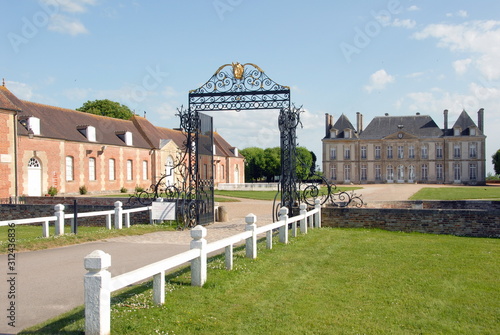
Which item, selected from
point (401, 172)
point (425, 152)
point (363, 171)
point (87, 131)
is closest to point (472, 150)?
point (425, 152)

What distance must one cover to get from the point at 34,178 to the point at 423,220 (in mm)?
25140

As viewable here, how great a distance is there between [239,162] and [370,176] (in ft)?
65.9

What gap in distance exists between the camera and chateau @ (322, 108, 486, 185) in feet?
203

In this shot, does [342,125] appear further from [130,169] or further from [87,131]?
[87,131]

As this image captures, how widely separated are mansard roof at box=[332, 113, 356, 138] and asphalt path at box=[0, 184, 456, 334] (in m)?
55.6

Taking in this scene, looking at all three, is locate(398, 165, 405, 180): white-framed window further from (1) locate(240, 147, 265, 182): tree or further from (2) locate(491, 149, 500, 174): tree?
(1) locate(240, 147, 265, 182): tree

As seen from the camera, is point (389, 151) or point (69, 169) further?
point (389, 151)

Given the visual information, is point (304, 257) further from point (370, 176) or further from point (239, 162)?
point (370, 176)

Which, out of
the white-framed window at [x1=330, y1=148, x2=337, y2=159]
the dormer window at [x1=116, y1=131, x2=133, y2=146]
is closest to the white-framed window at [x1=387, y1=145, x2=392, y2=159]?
the white-framed window at [x1=330, y1=148, x2=337, y2=159]

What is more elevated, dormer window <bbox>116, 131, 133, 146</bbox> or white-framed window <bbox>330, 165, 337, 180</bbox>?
dormer window <bbox>116, 131, 133, 146</bbox>

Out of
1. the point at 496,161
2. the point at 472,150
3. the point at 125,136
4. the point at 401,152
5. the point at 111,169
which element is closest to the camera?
the point at 111,169

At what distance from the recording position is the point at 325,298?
5.78 m

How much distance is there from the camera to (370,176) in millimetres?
65750

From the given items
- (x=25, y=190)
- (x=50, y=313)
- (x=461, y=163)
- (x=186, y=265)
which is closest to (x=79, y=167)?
(x=25, y=190)
